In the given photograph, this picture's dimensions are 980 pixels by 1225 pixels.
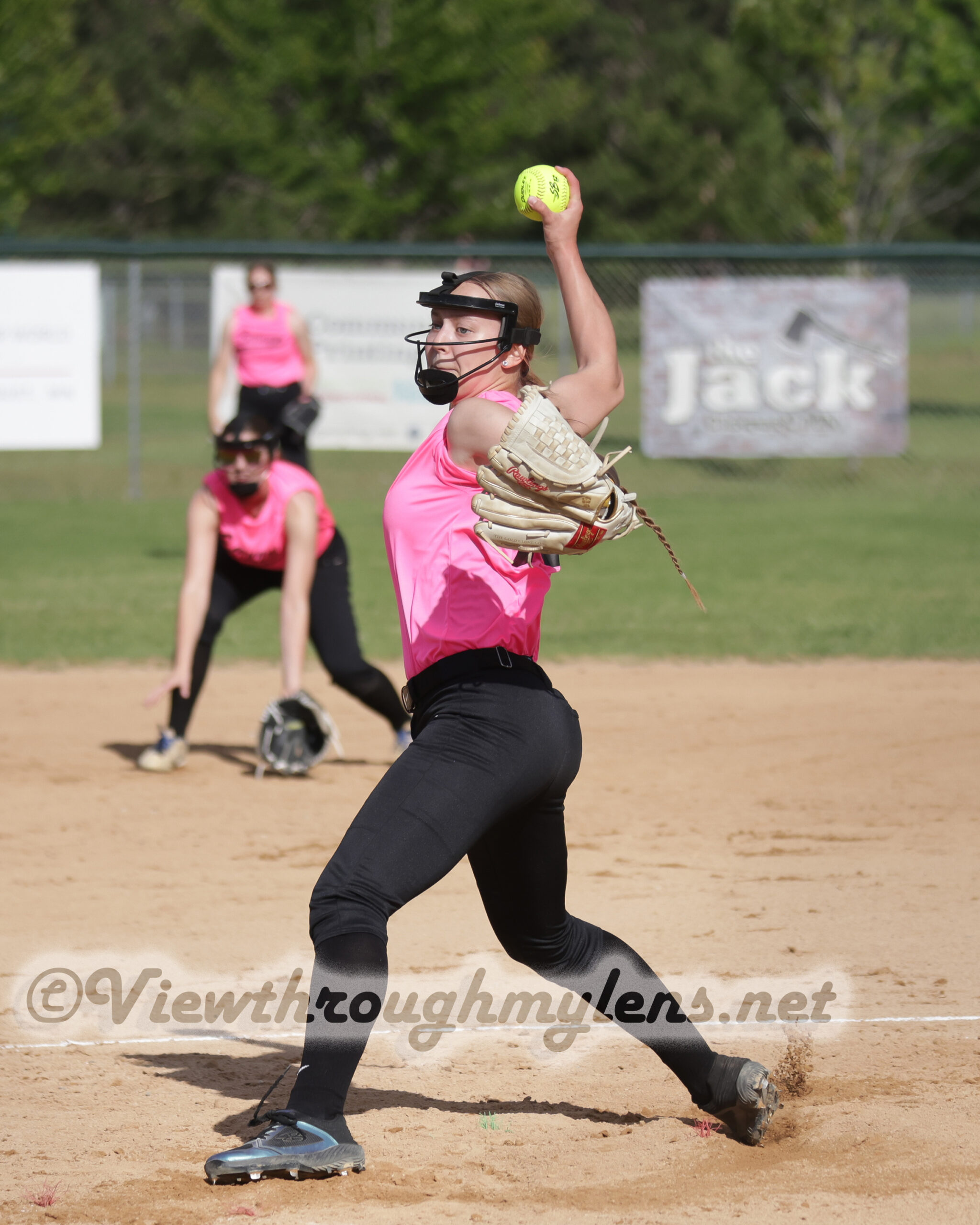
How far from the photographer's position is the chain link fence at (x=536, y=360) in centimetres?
1619

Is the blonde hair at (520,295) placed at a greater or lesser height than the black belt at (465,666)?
greater

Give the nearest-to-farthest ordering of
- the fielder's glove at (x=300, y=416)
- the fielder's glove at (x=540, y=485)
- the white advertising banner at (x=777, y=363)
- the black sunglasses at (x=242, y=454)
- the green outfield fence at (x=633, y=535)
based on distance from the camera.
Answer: the fielder's glove at (x=540, y=485), the black sunglasses at (x=242, y=454), the fielder's glove at (x=300, y=416), the green outfield fence at (x=633, y=535), the white advertising banner at (x=777, y=363)

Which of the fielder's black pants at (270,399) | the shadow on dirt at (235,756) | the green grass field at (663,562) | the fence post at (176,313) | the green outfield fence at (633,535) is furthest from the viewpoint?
the fence post at (176,313)

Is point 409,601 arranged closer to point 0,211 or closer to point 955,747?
point 955,747

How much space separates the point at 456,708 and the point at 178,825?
135 inches

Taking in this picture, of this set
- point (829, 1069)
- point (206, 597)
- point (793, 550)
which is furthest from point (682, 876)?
point (793, 550)

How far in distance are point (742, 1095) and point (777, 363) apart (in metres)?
13.6

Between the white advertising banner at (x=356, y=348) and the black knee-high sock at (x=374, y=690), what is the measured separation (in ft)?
29.5

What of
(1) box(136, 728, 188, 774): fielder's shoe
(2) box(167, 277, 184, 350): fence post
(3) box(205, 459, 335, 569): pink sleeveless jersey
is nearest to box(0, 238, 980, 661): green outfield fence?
(1) box(136, 728, 188, 774): fielder's shoe

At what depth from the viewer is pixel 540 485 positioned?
281 centimetres

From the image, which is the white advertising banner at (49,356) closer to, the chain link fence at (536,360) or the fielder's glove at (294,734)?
the chain link fence at (536,360)

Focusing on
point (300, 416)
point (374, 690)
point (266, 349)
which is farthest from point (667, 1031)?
point (266, 349)

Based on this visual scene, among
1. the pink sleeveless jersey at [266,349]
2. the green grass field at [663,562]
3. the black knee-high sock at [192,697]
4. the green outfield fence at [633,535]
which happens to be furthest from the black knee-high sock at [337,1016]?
the pink sleeveless jersey at [266,349]

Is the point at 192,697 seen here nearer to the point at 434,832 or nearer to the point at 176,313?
the point at 434,832
